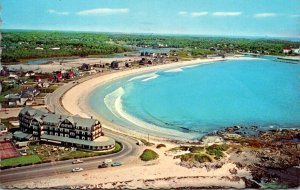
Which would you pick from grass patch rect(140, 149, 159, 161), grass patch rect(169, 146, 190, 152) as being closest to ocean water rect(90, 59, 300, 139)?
grass patch rect(169, 146, 190, 152)

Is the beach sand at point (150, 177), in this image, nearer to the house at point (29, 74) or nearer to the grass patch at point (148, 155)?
the grass patch at point (148, 155)

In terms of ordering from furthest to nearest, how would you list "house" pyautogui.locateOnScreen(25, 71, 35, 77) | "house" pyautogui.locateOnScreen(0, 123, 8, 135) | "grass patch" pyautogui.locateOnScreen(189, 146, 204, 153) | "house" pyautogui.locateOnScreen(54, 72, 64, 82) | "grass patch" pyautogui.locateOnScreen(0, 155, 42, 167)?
1. "house" pyautogui.locateOnScreen(54, 72, 64, 82)
2. "house" pyautogui.locateOnScreen(25, 71, 35, 77)
3. "house" pyautogui.locateOnScreen(0, 123, 8, 135)
4. "grass patch" pyautogui.locateOnScreen(189, 146, 204, 153)
5. "grass patch" pyautogui.locateOnScreen(0, 155, 42, 167)

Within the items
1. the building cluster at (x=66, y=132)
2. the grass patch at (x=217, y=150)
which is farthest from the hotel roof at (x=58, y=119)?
the grass patch at (x=217, y=150)

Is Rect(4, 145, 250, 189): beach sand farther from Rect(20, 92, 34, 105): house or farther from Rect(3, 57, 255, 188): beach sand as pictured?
Rect(20, 92, 34, 105): house

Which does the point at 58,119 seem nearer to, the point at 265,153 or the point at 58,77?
the point at 265,153

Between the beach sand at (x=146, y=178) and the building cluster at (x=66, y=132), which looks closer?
the beach sand at (x=146, y=178)

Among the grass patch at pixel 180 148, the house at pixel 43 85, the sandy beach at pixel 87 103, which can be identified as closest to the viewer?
the grass patch at pixel 180 148

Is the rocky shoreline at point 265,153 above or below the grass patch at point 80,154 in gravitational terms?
below
